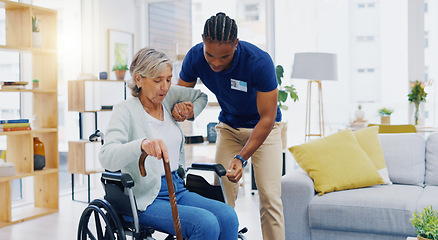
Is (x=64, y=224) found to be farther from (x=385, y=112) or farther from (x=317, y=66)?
(x=385, y=112)

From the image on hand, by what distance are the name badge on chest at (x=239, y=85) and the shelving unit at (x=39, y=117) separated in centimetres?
243

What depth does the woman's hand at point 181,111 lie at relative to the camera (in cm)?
221

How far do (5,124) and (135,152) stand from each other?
8.25 ft

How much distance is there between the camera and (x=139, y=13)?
6.00 meters

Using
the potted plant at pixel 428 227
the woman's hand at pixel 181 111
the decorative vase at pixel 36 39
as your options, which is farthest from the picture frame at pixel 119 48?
the potted plant at pixel 428 227

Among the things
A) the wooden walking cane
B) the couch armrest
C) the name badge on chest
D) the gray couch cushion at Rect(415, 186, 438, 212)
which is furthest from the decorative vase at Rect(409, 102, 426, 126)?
the wooden walking cane

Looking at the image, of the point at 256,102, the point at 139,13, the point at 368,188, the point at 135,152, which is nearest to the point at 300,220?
the point at 368,188

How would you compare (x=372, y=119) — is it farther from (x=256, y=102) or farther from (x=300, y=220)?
(x=256, y=102)

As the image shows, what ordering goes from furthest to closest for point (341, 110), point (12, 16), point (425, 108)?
point (341, 110), point (425, 108), point (12, 16)

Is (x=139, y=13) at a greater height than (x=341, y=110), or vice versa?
(x=139, y=13)

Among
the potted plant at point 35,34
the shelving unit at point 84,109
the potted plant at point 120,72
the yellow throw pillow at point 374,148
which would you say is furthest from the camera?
the potted plant at point 120,72

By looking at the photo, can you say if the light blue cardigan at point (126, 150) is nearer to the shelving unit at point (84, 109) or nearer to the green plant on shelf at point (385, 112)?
the shelving unit at point (84, 109)

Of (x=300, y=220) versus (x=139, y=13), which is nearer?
(x=300, y=220)

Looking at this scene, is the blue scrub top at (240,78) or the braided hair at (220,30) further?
the blue scrub top at (240,78)
